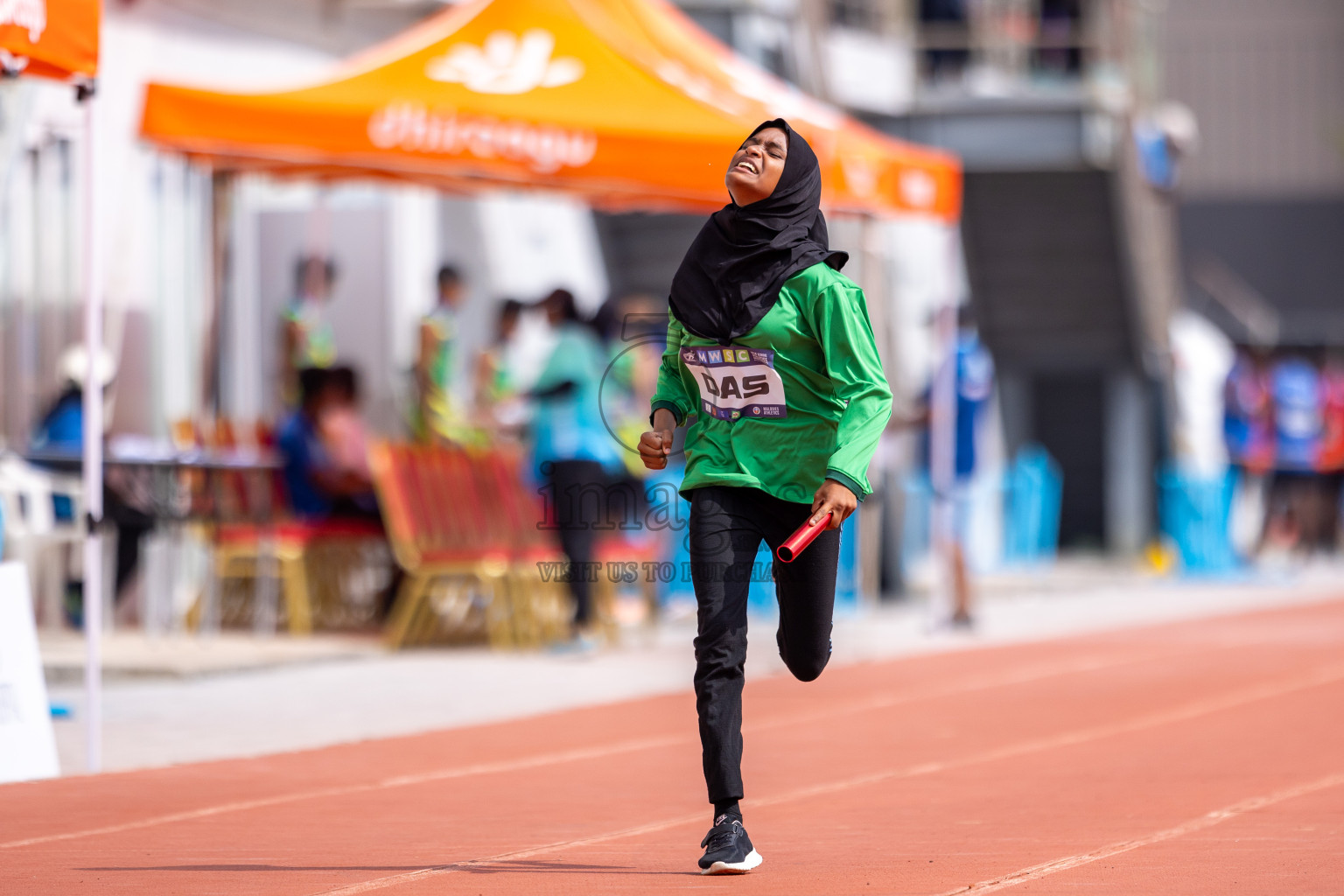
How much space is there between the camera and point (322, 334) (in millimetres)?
15930

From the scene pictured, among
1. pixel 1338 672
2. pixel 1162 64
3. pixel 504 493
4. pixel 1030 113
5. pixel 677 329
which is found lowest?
pixel 1338 672

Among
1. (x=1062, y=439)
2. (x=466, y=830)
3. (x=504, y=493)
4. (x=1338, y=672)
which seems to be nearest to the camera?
(x=466, y=830)

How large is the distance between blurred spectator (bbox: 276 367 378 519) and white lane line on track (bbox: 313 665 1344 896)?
526cm

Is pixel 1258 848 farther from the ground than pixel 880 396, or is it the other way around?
pixel 880 396

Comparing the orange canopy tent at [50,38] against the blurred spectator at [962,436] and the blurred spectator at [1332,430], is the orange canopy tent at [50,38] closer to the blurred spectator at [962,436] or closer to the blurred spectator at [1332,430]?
the blurred spectator at [962,436]

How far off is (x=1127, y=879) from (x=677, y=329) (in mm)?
1872

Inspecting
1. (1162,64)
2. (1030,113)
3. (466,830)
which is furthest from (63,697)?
(1162,64)

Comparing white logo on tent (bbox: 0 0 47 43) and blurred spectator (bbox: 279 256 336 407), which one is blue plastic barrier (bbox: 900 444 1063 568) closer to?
blurred spectator (bbox: 279 256 336 407)

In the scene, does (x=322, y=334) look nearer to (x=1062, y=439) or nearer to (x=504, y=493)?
(x=504, y=493)

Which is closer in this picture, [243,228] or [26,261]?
[26,261]

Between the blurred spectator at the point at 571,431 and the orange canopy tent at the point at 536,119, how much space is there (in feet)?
3.17

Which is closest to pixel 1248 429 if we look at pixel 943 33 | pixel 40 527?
pixel 943 33

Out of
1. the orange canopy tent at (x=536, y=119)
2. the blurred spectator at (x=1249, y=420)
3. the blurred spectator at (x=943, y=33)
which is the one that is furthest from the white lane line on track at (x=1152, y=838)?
the blurred spectator at (x=943, y=33)

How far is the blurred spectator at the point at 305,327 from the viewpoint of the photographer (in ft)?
50.3
